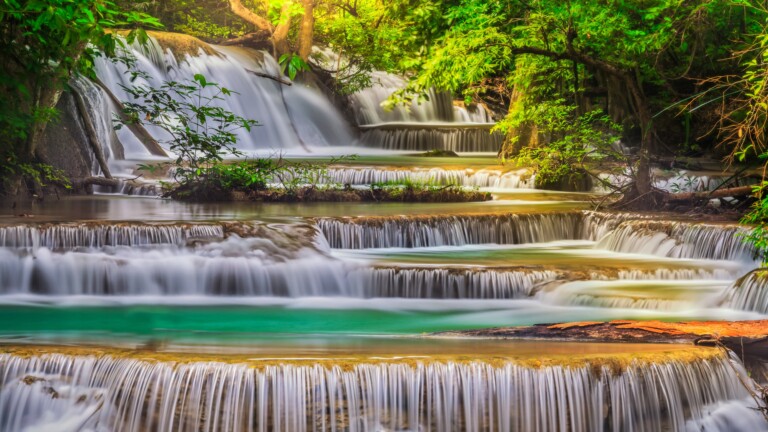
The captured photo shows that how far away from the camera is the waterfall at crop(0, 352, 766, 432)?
20.7 feet

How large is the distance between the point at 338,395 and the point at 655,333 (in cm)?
268

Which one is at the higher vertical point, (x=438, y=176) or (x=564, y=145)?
(x=564, y=145)

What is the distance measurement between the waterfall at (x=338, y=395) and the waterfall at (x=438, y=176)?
34.4 feet

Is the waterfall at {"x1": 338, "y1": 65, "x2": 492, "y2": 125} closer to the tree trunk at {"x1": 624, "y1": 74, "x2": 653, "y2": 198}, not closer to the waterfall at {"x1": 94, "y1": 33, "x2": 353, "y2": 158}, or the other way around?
the waterfall at {"x1": 94, "y1": 33, "x2": 353, "y2": 158}

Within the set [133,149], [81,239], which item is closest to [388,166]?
[133,149]

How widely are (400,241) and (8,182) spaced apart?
17.5ft

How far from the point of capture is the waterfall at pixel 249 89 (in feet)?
70.9

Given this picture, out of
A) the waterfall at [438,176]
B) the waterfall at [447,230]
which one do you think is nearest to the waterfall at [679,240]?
the waterfall at [447,230]

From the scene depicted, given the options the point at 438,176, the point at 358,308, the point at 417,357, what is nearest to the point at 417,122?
the point at 438,176

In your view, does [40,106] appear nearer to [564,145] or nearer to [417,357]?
[564,145]

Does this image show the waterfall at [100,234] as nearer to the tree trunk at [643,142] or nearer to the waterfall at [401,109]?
the tree trunk at [643,142]

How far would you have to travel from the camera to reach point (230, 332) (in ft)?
28.0

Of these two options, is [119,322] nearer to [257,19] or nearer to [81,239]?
[81,239]

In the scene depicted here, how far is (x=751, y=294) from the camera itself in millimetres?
9422
